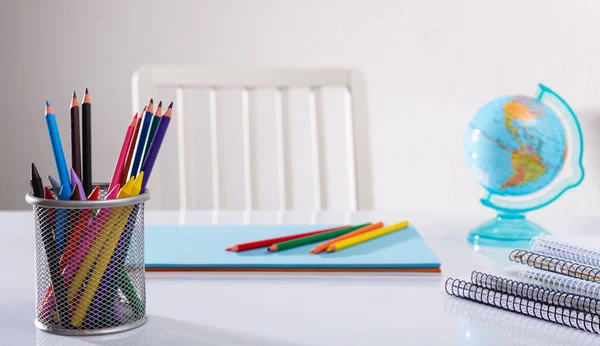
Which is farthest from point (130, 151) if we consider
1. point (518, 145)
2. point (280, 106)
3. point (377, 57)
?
point (377, 57)

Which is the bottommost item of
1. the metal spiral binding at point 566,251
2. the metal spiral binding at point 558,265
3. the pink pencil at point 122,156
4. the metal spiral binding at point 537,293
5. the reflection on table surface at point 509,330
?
the reflection on table surface at point 509,330

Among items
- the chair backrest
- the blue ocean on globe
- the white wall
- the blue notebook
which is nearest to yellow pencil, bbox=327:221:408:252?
the blue notebook

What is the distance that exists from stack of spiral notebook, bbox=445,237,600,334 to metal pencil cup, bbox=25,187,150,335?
0.99 feet

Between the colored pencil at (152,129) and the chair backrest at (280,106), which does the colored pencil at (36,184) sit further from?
the chair backrest at (280,106)

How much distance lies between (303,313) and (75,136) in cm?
24

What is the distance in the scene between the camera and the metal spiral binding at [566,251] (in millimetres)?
636

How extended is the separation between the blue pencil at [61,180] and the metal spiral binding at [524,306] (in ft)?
1.16

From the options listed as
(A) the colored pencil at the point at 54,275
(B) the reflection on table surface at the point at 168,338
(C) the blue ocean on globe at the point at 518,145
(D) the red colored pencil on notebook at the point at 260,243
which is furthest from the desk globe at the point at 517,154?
(A) the colored pencil at the point at 54,275

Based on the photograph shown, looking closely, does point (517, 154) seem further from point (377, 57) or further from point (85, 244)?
point (377, 57)

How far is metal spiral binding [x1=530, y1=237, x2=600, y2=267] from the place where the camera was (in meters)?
0.64

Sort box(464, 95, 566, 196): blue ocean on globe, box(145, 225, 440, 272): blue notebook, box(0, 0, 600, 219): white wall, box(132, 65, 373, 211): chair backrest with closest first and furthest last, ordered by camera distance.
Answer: box(145, 225, 440, 272): blue notebook
box(464, 95, 566, 196): blue ocean on globe
box(132, 65, 373, 211): chair backrest
box(0, 0, 600, 219): white wall

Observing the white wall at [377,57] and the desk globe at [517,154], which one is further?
the white wall at [377,57]

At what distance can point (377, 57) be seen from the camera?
266 cm

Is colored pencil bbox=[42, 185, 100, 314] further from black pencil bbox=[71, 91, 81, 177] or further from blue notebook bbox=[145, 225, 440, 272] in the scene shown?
blue notebook bbox=[145, 225, 440, 272]
